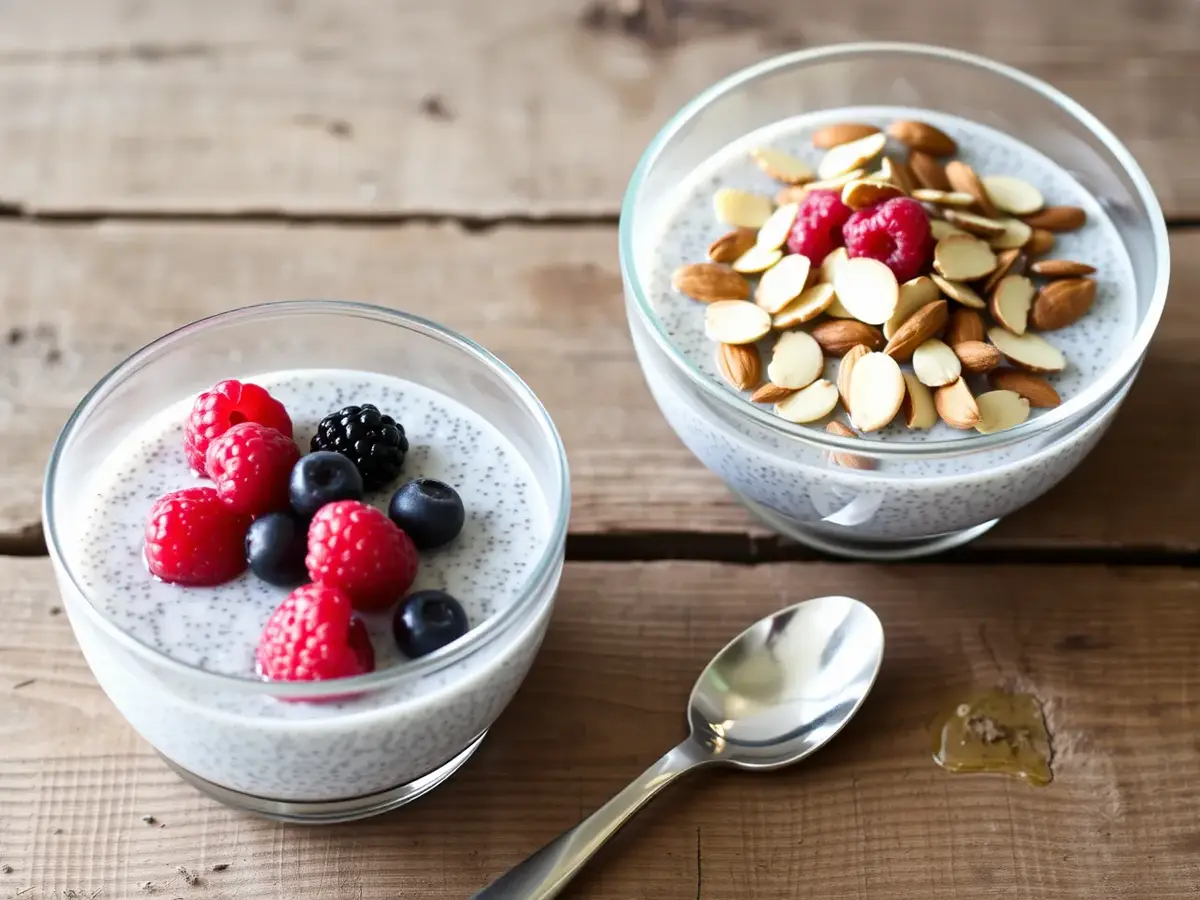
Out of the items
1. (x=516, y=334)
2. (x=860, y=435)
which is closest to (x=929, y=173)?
(x=860, y=435)

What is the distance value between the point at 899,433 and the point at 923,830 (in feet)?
1.22

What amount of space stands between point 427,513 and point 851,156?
696mm

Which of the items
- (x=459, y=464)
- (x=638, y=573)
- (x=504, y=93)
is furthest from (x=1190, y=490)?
(x=504, y=93)

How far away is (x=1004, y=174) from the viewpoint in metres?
1.62

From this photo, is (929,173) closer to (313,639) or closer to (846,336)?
(846,336)

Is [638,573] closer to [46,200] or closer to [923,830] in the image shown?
[923,830]

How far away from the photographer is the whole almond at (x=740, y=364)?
1.40 m

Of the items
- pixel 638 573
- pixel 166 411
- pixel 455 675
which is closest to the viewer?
pixel 455 675

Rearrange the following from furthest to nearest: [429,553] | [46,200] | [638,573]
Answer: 1. [46,200]
2. [638,573]
3. [429,553]

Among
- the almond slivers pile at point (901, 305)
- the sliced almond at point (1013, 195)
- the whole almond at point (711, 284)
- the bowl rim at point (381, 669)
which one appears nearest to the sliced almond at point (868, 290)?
the almond slivers pile at point (901, 305)

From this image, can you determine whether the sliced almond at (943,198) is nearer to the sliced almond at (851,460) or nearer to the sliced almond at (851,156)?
the sliced almond at (851,156)

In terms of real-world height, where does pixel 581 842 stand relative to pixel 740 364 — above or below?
below

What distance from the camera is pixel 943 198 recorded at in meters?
1.49

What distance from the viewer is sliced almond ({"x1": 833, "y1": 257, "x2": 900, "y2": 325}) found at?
141 cm
